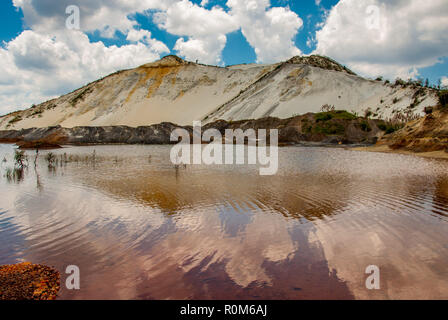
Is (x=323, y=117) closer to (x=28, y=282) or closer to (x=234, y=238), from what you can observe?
(x=234, y=238)

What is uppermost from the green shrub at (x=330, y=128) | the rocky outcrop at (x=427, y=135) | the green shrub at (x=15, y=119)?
the green shrub at (x=15, y=119)

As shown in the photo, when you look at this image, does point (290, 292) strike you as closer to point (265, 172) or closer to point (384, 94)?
point (265, 172)

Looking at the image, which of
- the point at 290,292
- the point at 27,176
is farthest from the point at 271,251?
the point at 27,176

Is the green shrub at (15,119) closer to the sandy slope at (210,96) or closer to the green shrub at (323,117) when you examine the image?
the sandy slope at (210,96)

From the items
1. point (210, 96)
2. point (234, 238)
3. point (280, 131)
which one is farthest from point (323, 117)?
point (234, 238)

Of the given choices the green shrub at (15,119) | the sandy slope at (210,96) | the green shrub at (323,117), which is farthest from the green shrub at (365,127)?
the green shrub at (15,119)
